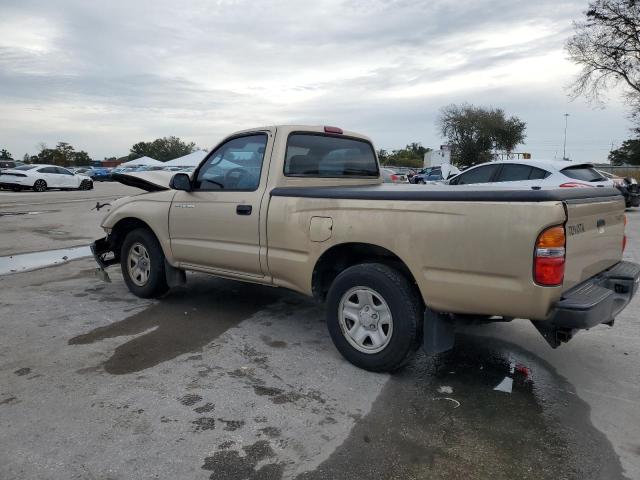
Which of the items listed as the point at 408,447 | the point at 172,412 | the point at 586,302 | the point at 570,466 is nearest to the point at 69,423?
the point at 172,412

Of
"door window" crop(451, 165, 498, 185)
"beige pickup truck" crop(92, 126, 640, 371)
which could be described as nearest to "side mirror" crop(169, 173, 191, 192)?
"beige pickup truck" crop(92, 126, 640, 371)

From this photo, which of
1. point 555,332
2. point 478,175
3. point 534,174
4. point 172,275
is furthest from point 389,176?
point 555,332

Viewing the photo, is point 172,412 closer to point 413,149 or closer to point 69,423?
point 69,423

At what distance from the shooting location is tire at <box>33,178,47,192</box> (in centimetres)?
2821

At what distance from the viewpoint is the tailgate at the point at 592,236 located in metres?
3.17

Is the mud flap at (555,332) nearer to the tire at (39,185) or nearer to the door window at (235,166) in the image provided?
the door window at (235,166)

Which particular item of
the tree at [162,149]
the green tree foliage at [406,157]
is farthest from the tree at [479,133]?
the tree at [162,149]

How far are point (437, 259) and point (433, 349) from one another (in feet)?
2.12

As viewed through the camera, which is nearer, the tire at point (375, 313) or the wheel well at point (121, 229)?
the tire at point (375, 313)

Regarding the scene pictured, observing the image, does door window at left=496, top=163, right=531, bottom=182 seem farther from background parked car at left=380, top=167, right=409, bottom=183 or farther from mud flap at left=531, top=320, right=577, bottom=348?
mud flap at left=531, top=320, right=577, bottom=348

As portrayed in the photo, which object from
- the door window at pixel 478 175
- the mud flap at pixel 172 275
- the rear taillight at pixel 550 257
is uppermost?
the door window at pixel 478 175

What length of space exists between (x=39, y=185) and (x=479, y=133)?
53.5m

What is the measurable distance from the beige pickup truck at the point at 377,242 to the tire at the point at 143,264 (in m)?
0.02

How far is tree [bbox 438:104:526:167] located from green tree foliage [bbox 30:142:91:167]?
205 ft
